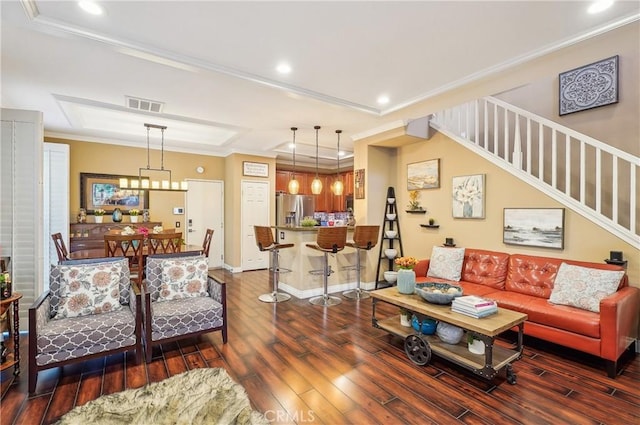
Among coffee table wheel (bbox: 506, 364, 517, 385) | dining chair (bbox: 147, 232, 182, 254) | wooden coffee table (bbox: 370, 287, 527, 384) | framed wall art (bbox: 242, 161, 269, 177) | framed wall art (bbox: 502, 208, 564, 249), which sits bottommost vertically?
coffee table wheel (bbox: 506, 364, 517, 385)

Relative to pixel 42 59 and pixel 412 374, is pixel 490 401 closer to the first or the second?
pixel 412 374

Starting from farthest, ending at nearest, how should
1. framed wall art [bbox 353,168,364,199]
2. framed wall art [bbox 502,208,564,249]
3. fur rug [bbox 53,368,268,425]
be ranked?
framed wall art [bbox 353,168,364,199] → framed wall art [bbox 502,208,564,249] → fur rug [bbox 53,368,268,425]

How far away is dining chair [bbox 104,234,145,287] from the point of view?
388 cm

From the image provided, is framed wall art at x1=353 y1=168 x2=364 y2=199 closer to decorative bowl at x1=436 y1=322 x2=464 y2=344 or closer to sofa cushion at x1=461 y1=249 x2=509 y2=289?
sofa cushion at x1=461 y1=249 x2=509 y2=289

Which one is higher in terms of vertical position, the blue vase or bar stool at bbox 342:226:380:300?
bar stool at bbox 342:226:380:300

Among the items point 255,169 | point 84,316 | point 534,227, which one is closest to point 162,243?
point 84,316

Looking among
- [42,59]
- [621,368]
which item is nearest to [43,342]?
[42,59]

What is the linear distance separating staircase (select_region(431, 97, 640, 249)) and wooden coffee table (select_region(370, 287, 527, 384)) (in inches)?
66.1

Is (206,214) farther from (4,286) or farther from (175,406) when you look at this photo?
(175,406)

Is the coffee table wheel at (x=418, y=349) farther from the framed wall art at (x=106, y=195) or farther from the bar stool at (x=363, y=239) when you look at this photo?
the framed wall art at (x=106, y=195)

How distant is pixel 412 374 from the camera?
2.58m

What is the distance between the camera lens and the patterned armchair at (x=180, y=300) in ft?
9.25

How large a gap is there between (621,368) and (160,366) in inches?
159

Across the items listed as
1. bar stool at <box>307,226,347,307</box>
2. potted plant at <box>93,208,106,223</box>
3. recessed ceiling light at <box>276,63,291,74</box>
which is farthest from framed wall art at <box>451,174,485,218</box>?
potted plant at <box>93,208,106,223</box>
